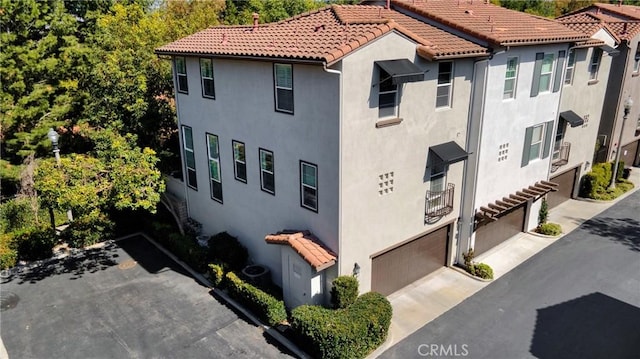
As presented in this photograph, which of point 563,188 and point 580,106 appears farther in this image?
point 563,188

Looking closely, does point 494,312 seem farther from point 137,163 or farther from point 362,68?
point 137,163

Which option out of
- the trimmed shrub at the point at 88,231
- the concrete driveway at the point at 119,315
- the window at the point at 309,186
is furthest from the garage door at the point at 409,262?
the trimmed shrub at the point at 88,231

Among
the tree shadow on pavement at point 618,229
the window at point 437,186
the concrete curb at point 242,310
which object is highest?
the window at point 437,186

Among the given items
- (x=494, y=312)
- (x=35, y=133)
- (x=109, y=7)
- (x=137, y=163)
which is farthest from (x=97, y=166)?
(x=109, y=7)

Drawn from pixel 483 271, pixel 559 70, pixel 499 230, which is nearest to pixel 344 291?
pixel 483 271

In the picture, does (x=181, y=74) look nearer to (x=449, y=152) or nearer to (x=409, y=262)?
(x=449, y=152)

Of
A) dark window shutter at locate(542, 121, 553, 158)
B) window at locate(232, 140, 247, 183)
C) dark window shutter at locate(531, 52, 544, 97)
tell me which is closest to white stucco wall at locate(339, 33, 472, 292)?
dark window shutter at locate(531, 52, 544, 97)

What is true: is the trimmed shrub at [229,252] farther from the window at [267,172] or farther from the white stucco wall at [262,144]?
the window at [267,172]

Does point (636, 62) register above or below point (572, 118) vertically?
above
